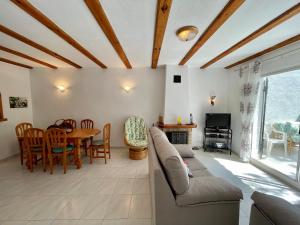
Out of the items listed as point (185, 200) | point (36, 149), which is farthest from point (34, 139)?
point (185, 200)

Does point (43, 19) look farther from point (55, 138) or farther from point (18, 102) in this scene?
point (18, 102)

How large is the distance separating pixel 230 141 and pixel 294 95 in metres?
1.99

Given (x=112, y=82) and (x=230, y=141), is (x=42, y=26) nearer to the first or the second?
(x=112, y=82)

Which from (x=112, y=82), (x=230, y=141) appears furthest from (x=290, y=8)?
(x=112, y=82)

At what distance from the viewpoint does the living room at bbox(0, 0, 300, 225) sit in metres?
1.52

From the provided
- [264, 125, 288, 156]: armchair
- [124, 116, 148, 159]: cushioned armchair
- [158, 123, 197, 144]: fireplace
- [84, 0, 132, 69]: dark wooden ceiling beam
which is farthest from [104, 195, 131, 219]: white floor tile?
[264, 125, 288, 156]: armchair

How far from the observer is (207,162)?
11.6ft

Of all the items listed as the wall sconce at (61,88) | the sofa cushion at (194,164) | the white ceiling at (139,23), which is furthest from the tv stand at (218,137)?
the wall sconce at (61,88)

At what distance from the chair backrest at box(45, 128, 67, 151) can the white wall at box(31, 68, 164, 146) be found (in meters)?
1.64

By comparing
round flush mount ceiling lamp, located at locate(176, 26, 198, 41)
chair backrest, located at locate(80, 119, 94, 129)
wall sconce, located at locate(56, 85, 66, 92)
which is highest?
round flush mount ceiling lamp, located at locate(176, 26, 198, 41)

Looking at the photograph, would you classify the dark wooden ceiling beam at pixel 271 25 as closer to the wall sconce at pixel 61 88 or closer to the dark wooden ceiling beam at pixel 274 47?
the dark wooden ceiling beam at pixel 274 47

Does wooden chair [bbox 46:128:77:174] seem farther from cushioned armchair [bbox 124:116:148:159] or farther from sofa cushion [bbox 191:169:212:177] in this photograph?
sofa cushion [bbox 191:169:212:177]

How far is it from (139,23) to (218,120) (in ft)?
11.1

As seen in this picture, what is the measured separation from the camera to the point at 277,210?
102 centimetres
